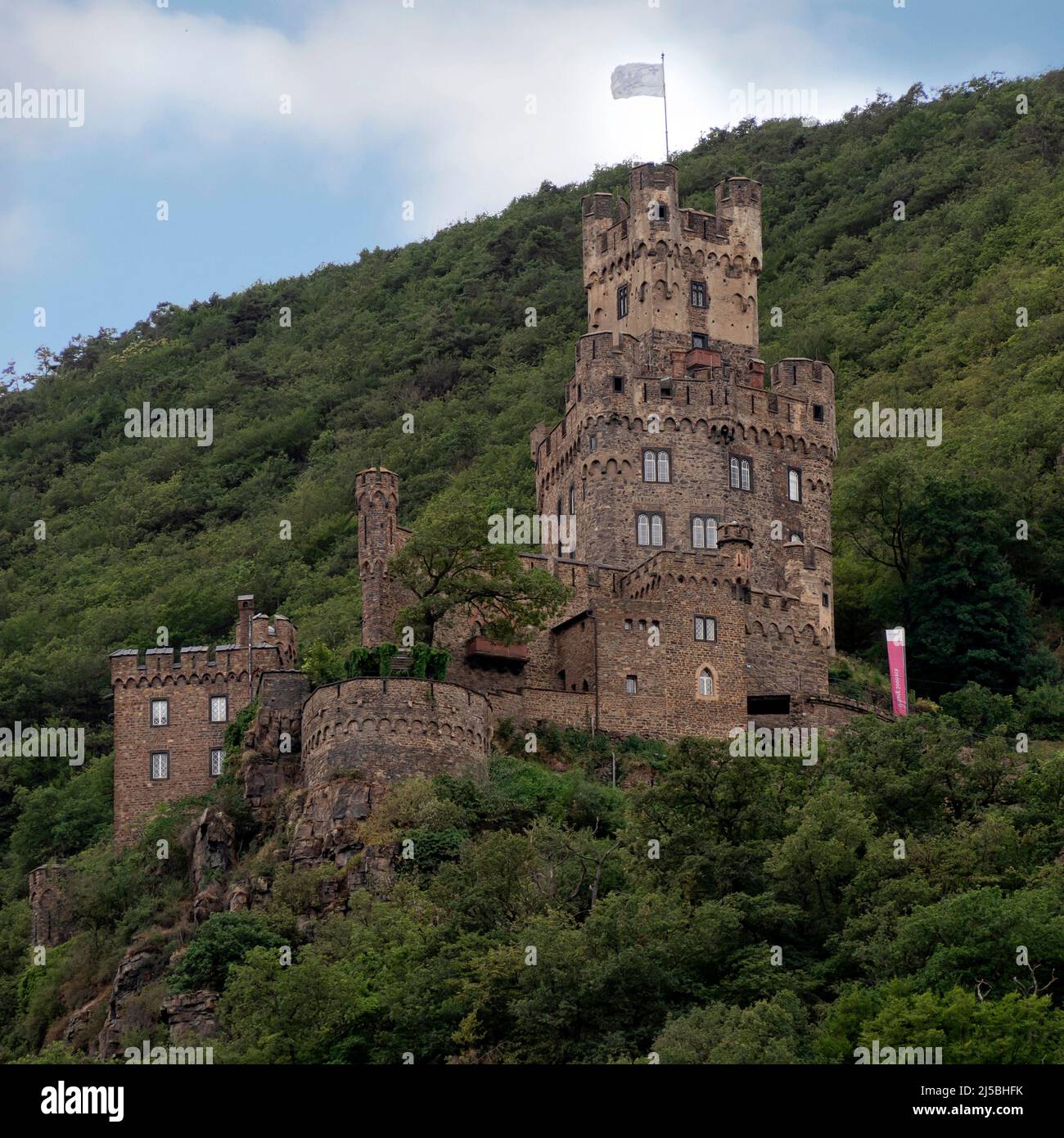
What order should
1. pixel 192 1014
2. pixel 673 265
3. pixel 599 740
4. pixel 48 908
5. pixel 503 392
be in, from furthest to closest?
pixel 503 392 < pixel 673 265 < pixel 599 740 < pixel 48 908 < pixel 192 1014

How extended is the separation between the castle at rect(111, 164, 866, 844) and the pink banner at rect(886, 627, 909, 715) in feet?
6.85

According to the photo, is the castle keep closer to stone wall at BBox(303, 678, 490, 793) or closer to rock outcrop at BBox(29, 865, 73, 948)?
stone wall at BBox(303, 678, 490, 793)

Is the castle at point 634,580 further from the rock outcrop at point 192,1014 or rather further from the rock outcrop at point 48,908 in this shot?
the rock outcrop at point 192,1014

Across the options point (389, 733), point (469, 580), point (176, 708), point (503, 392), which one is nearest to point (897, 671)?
point (469, 580)

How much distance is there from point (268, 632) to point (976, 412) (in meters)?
37.0

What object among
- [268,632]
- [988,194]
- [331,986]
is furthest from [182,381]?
[331,986]

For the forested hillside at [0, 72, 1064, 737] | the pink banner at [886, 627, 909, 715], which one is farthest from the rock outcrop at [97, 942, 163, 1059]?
the forested hillside at [0, 72, 1064, 737]

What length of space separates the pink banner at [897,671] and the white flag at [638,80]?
27200 millimetres

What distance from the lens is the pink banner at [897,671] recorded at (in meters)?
79.1

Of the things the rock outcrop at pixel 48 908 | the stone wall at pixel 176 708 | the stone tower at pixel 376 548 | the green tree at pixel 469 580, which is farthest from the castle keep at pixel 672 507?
the rock outcrop at pixel 48 908

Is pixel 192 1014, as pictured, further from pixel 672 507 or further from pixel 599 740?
pixel 672 507

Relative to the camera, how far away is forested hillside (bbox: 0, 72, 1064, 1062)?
180ft

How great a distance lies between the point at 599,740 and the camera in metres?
73.4

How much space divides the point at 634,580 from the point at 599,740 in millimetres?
6431
